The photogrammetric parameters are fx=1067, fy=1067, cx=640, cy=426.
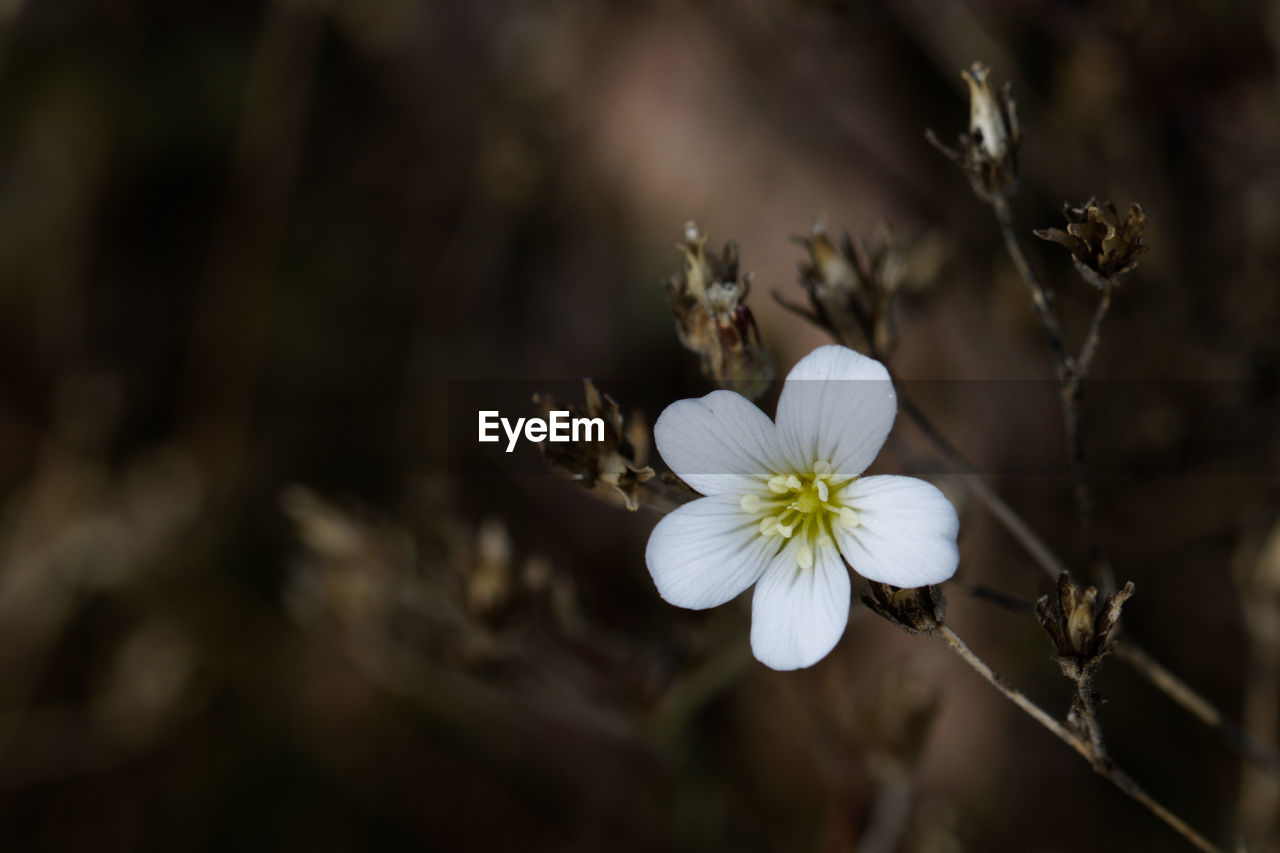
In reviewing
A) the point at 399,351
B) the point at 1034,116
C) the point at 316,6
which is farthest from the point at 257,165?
the point at 1034,116

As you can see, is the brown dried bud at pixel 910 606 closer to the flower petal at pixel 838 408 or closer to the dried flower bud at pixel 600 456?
the flower petal at pixel 838 408

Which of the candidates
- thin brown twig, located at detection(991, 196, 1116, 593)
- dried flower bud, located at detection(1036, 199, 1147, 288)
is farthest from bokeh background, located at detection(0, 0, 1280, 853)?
dried flower bud, located at detection(1036, 199, 1147, 288)

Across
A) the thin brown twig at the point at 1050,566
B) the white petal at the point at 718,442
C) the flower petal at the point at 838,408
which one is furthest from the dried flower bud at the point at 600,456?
the thin brown twig at the point at 1050,566

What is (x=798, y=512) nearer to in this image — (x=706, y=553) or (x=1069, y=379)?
(x=706, y=553)

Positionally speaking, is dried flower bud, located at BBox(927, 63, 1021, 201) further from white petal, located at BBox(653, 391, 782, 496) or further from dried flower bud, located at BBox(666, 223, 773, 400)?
white petal, located at BBox(653, 391, 782, 496)

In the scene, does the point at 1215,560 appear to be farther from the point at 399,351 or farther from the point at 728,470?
the point at 399,351
